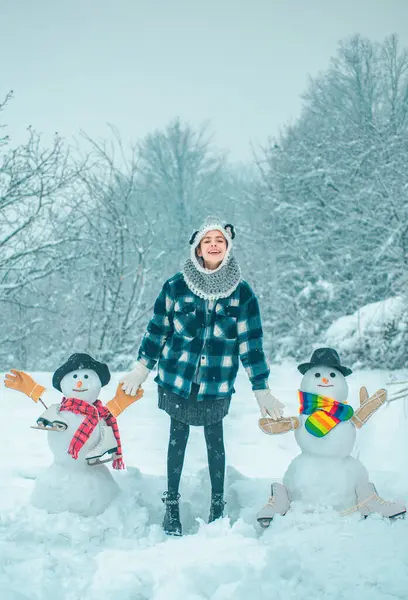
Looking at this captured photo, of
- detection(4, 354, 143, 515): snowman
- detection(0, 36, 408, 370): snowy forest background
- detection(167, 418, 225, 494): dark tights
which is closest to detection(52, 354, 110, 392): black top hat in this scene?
detection(4, 354, 143, 515): snowman

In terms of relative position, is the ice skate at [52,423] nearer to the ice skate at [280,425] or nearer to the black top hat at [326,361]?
the ice skate at [280,425]

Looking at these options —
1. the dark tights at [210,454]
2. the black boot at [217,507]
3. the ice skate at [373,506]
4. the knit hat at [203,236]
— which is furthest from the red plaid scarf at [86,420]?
the ice skate at [373,506]

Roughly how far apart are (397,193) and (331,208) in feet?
6.40

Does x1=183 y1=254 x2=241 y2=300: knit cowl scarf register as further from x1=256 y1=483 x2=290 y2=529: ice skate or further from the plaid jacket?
x1=256 y1=483 x2=290 y2=529: ice skate

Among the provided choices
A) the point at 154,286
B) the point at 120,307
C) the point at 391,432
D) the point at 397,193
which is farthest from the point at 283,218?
the point at 391,432

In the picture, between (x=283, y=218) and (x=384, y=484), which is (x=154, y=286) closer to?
(x=283, y=218)

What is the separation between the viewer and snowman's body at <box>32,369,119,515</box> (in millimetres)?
2506

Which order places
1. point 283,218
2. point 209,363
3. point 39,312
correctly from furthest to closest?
point 39,312
point 283,218
point 209,363

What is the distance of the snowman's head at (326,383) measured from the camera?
2.52m

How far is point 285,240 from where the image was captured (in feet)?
42.0

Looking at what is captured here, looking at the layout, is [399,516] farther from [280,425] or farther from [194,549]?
[194,549]

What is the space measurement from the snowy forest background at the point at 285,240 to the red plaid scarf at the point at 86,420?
4717 mm

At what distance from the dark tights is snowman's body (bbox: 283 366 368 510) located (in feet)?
1.42

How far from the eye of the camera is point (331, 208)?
11680 millimetres
